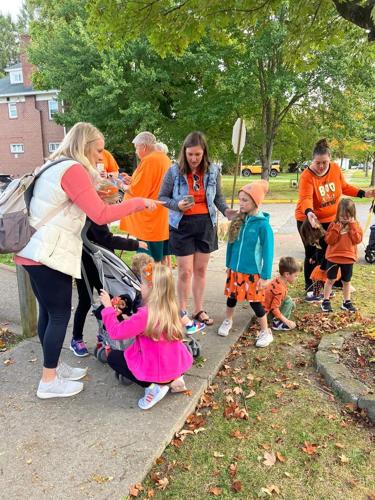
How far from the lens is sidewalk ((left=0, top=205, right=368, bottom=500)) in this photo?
7.44 ft

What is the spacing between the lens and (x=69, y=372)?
130 inches

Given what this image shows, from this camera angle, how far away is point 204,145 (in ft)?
12.9

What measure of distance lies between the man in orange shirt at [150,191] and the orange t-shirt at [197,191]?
84cm

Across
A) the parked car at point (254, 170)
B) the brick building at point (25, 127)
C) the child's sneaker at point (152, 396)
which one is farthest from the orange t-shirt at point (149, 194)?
the parked car at point (254, 170)

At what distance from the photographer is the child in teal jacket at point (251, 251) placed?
3.82 meters

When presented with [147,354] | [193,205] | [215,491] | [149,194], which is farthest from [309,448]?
[149,194]

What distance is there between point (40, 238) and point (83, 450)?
1.38 meters

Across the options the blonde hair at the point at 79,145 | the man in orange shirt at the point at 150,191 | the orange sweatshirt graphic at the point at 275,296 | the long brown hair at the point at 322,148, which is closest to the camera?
the blonde hair at the point at 79,145

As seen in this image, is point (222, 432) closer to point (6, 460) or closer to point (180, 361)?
point (180, 361)

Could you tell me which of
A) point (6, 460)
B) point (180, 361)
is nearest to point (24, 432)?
point (6, 460)

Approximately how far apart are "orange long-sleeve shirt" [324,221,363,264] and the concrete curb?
1.08 meters

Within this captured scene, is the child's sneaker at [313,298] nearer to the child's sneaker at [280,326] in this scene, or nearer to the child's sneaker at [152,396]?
the child's sneaker at [280,326]

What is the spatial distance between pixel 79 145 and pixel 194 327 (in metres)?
2.31

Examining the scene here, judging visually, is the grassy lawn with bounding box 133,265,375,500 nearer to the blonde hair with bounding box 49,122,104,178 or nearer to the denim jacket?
the denim jacket
